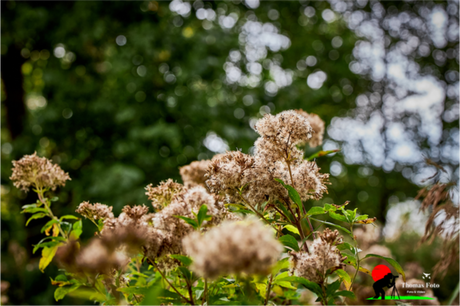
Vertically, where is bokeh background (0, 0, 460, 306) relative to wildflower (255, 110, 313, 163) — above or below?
above

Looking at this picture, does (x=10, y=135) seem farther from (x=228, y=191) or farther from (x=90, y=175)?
(x=228, y=191)

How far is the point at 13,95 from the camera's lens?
5.94m

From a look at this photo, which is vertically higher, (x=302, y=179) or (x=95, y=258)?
(x=302, y=179)

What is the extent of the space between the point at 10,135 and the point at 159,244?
6.23 meters

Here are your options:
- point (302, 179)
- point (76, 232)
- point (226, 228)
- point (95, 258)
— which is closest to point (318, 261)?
point (302, 179)

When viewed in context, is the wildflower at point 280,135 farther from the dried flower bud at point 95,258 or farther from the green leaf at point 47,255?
the green leaf at point 47,255

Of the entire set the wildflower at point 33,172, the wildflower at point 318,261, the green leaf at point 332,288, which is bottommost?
the green leaf at point 332,288

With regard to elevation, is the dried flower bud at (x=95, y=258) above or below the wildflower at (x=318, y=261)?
above

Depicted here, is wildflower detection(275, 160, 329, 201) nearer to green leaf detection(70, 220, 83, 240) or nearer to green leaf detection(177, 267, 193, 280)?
green leaf detection(177, 267, 193, 280)

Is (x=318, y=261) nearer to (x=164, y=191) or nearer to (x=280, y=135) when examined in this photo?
(x=280, y=135)

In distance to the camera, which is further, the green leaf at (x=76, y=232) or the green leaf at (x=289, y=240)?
the green leaf at (x=76, y=232)

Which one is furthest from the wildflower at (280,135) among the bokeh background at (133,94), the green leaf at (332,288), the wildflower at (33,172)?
the bokeh background at (133,94)

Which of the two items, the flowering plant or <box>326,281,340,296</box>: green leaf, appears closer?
the flowering plant

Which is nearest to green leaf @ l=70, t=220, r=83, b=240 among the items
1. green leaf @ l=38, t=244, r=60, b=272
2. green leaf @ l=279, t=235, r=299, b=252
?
green leaf @ l=38, t=244, r=60, b=272
